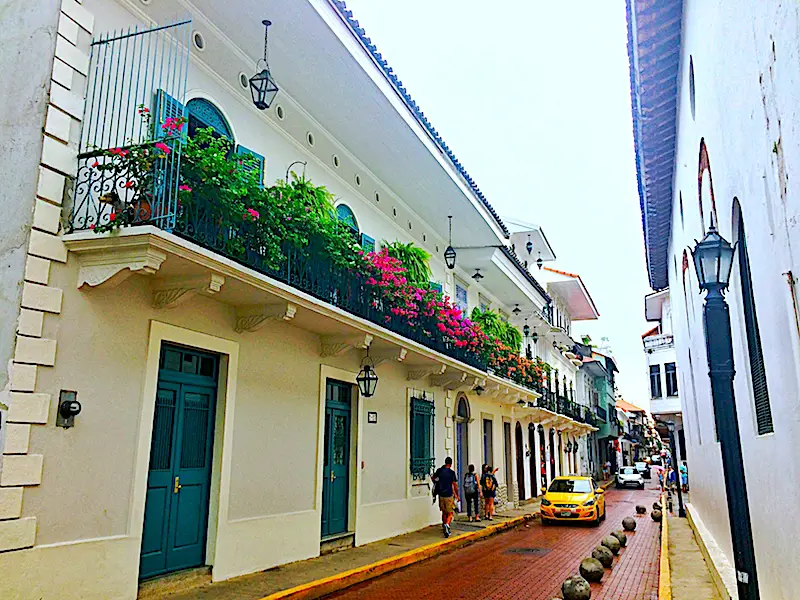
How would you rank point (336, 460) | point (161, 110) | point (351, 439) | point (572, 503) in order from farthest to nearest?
point (572, 503)
point (351, 439)
point (336, 460)
point (161, 110)

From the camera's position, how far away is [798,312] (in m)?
4.04

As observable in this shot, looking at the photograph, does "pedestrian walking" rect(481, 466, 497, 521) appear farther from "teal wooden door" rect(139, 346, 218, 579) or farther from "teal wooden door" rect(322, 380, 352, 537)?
"teal wooden door" rect(139, 346, 218, 579)

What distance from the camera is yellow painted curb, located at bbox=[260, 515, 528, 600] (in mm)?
9109

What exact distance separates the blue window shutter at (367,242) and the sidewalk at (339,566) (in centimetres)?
602

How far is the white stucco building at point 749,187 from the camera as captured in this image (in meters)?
4.10

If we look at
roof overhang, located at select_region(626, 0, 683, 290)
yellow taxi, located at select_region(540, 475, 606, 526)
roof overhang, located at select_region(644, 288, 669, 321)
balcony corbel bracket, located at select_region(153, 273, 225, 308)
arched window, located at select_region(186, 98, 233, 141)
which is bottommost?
yellow taxi, located at select_region(540, 475, 606, 526)

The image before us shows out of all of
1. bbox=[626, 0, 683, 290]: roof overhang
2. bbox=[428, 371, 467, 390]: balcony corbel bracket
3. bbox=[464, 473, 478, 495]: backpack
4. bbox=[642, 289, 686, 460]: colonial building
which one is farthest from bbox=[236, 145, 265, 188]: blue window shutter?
bbox=[642, 289, 686, 460]: colonial building

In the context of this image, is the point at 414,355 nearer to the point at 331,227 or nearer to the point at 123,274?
the point at 331,227

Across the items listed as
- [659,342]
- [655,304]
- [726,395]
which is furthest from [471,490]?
[659,342]

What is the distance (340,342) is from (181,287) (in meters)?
4.39

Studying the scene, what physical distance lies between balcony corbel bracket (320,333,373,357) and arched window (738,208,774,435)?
7.08m

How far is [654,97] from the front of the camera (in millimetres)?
10922

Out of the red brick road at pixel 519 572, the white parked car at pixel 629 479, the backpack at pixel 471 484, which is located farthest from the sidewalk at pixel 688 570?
the white parked car at pixel 629 479

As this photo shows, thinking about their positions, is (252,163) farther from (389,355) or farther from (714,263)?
(714,263)
